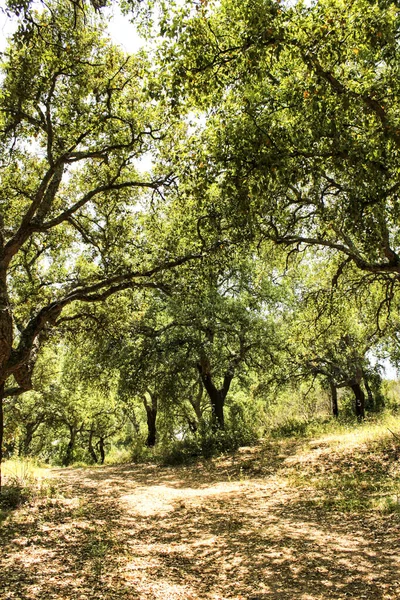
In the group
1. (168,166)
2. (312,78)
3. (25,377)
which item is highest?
(168,166)

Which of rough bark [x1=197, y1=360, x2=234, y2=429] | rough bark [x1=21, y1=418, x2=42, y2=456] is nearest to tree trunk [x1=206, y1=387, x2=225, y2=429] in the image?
rough bark [x1=197, y1=360, x2=234, y2=429]

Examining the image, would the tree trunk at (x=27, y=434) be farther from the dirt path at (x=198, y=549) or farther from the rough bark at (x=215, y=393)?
the dirt path at (x=198, y=549)

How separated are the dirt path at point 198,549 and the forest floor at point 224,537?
0.05 ft

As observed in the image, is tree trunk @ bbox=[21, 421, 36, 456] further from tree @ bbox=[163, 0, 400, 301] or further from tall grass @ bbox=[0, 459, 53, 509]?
tree @ bbox=[163, 0, 400, 301]

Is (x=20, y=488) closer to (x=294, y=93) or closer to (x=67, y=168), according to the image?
(x=67, y=168)

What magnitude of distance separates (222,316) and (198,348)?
5.27 ft

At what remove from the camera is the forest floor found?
14.8ft

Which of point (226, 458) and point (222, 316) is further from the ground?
point (222, 316)

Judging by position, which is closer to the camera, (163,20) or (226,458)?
(163,20)

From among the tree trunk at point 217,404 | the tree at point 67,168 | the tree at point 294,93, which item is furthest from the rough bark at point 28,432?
the tree at point 294,93

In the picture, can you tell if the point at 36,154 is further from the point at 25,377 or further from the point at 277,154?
the point at 277,154

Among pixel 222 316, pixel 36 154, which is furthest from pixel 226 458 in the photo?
pixel 36 154

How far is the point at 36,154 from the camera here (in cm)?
1073

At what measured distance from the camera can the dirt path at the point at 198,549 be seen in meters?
4.44
